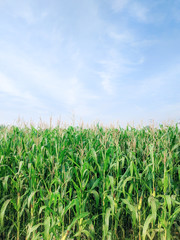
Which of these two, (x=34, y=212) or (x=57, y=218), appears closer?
(x=57, y=218)

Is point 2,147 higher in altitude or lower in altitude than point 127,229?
higher

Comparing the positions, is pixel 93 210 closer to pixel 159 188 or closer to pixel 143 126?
pixel 159 188

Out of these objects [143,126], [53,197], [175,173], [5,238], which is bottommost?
[5,238]

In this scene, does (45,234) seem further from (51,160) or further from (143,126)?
(143,126)

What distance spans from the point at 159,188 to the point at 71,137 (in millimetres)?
2279

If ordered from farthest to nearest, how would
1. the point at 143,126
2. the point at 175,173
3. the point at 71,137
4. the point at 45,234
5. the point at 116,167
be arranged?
the point at 143,126 < the point at 71,137 < the point at 175,173 < the point at 116,167 < the point at 45,234

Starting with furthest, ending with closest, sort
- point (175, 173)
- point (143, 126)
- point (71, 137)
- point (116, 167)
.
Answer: point (143, 126)
point (71, 137)
point (175, 173)
point (116, 167)

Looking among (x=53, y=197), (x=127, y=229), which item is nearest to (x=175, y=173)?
(x=127, y=229)

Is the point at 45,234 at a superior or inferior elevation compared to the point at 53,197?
inferior

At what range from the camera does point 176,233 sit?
11.6ft

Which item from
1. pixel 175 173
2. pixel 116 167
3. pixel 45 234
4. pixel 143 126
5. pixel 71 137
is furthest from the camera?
pixel 143 126

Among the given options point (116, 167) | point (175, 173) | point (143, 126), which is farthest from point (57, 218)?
point (143, 126)

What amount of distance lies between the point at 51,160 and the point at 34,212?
1.07 metres

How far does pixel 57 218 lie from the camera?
9.27 feet
